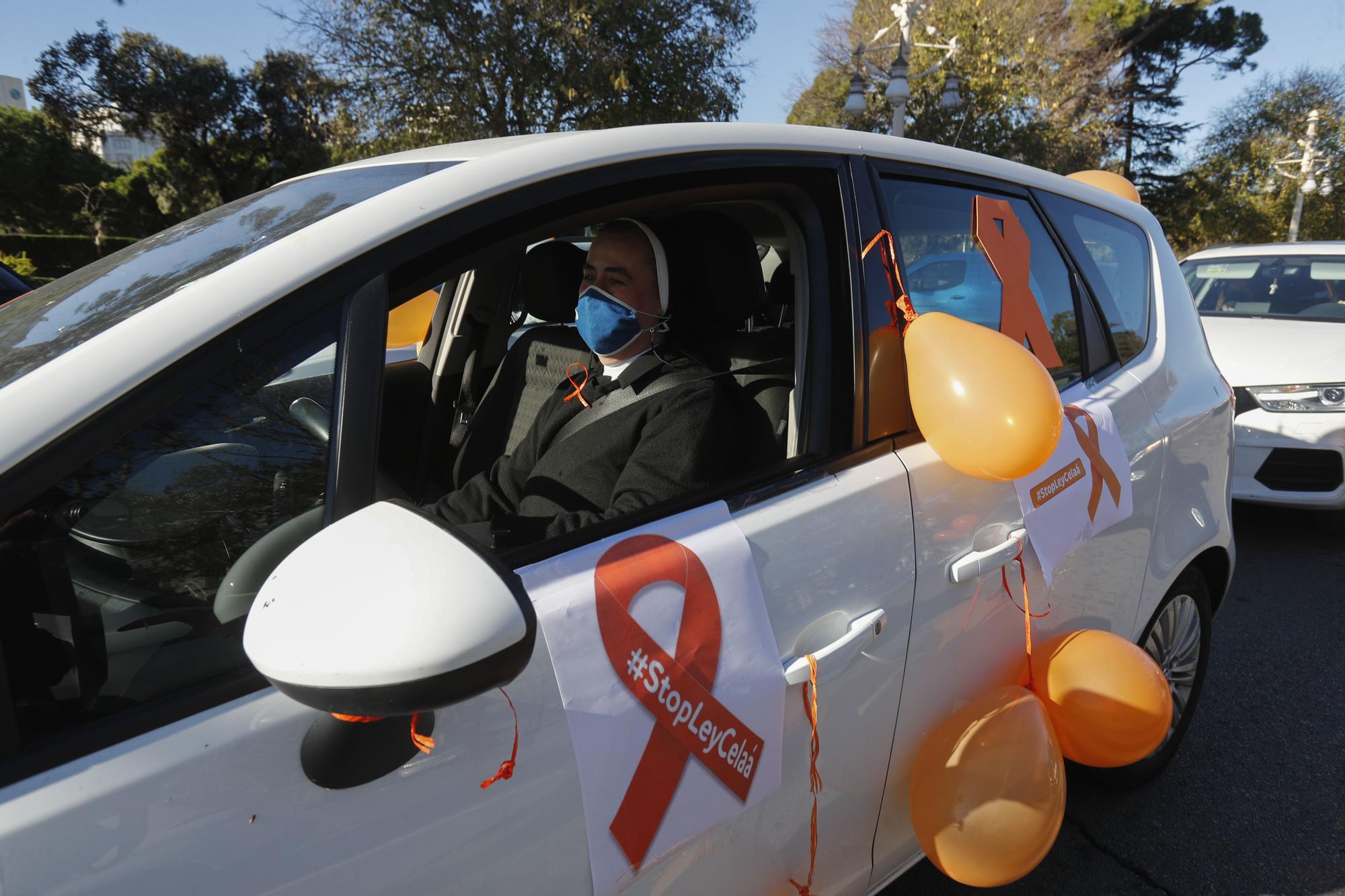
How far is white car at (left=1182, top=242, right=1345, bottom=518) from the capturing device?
15.6 feet

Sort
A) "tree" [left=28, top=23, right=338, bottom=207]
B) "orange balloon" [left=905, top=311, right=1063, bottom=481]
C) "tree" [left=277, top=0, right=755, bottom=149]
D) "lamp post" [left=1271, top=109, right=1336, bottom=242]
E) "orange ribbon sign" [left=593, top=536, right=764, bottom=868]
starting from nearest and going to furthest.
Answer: "orange ribbon sign" [left=593, top=536, right=764, bottom=868]
"orange balloon" [left=905, top=311, right=1063, bottom=481]
"tree" [left=277, top=0, right=755, bottom=149]
"tree" [left=28, top=23, right=338, bottom=207]
"lamp post" [left=1271, top=109, right=1336, bottom=242]

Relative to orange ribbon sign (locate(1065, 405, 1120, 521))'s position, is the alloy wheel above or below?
below

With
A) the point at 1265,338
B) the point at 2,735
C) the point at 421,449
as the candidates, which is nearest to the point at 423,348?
the point at 421,449

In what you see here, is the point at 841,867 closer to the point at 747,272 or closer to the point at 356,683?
the point at 356,683

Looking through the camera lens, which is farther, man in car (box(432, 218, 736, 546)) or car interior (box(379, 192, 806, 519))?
car interior (box(379, 192, 806, 519))

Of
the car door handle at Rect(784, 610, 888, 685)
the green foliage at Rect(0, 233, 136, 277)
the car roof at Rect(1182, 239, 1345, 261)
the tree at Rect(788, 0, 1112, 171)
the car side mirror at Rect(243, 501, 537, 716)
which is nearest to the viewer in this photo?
the car side mirror at Rect(243, 501, 537, 716)

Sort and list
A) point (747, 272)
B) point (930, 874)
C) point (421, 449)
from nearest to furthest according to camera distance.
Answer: point (747, 272), point (930, 874), point (421, 449)

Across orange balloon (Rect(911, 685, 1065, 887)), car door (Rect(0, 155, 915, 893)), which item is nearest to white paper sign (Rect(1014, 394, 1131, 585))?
orange balloon (Rect(911, 685, 1065, 887))

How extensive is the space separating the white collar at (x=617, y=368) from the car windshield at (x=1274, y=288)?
4.91 meters

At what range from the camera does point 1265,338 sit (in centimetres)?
531

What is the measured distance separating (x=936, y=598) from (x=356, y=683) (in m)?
1.14

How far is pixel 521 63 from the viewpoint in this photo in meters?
12.9

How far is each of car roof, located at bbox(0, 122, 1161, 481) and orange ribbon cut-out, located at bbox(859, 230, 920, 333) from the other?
185mm

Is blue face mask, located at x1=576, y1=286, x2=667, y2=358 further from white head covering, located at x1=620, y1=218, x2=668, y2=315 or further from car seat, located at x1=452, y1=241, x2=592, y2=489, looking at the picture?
car seat, located at x1=452, y1=241, x2=592, y2=489
